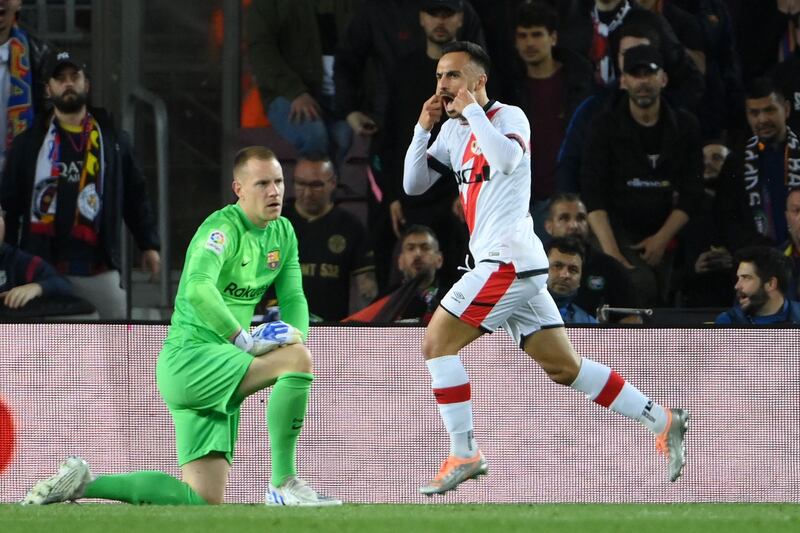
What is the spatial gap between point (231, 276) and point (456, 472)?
1212 mm

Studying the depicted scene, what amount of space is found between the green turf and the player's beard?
9.40 ft

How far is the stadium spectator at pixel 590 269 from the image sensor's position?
24.7 feet

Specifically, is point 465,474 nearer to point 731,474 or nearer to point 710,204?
point 731,474

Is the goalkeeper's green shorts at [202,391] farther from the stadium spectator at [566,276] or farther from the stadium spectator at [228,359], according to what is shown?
the stadium spectator at [566,276]

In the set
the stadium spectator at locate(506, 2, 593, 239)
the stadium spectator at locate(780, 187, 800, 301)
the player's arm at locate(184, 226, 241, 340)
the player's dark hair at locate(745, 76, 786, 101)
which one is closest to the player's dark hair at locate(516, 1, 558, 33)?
the stadium spectator at locate(506, 2, 593, 239)

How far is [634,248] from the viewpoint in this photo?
26.2 feet

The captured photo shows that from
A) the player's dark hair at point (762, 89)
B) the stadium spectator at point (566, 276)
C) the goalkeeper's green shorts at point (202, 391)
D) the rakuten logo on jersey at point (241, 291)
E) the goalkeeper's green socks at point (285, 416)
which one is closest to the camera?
the goalkeeper's green socks at point (285, 416)

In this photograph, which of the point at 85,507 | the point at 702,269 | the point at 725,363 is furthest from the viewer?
the point at 702,269

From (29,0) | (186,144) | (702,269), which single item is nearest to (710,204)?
(702,269)

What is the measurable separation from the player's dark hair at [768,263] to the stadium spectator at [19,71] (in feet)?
12.9

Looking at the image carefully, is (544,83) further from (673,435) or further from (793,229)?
(673,435)

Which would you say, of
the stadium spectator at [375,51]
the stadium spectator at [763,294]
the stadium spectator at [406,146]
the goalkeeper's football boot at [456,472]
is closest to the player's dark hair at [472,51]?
the goalkeeper's football boot at [456,472]

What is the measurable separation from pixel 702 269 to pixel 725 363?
86 centimetres

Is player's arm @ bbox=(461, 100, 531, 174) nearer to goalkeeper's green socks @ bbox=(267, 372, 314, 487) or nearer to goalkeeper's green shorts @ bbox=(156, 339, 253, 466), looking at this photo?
goalkeeper's green socks @ bbox=(267, 372, 314, 487)
